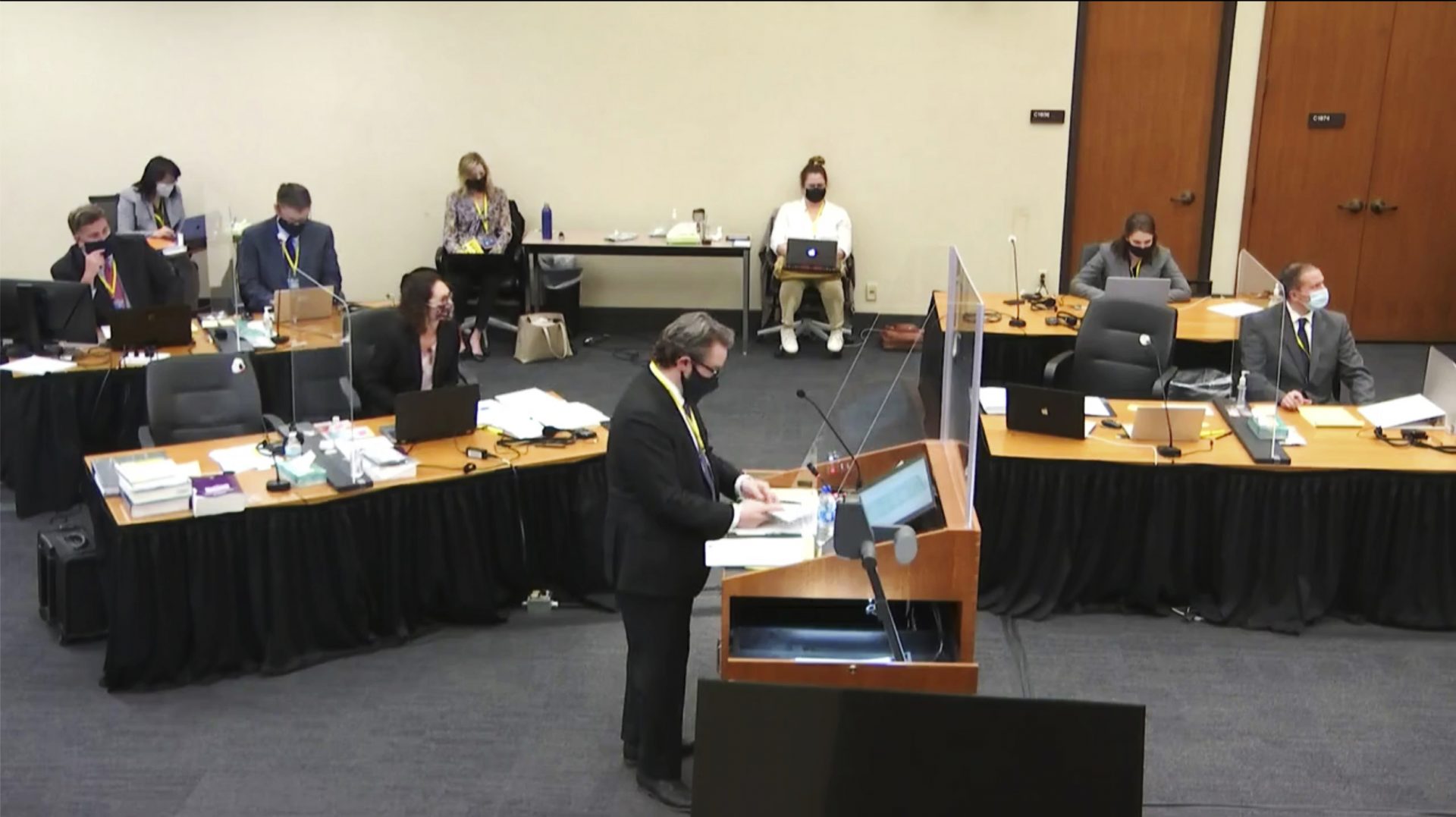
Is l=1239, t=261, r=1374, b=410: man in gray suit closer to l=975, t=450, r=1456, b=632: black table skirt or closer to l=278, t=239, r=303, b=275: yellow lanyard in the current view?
l=975, t=450, r=1456, b=632: black table skirt

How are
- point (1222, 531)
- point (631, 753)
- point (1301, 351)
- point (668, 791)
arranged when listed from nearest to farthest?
point (668, 791) → point (631, 753) → point (1222, 531) → point (1301, 351)

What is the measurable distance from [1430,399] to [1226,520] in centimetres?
122

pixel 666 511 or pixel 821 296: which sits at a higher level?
pixel 666 511

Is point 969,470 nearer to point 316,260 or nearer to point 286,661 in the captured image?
point 286,661

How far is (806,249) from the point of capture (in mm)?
8617

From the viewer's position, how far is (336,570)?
14.8 feet

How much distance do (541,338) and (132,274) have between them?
2.64m

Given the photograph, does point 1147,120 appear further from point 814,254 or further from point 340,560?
point 340,560

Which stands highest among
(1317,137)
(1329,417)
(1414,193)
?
(1317,137)

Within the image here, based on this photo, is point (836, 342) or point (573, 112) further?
point (573, 112)

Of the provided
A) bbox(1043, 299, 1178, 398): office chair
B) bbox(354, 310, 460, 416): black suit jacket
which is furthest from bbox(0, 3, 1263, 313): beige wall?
bbox(354, 310, 460, 416): black suit jacket

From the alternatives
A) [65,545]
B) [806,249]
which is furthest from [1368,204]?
[65,545]

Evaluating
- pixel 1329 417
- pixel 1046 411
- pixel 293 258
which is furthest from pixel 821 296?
pixel 1329 417

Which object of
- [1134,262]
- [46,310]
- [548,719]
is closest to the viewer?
[548,719]
